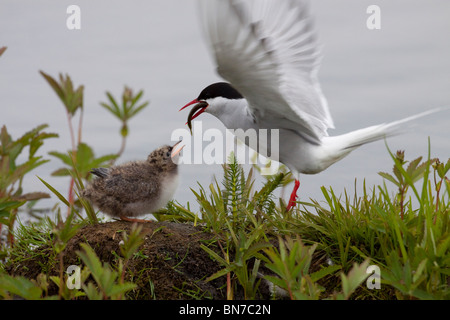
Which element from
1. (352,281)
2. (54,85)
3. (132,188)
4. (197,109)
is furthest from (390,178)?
(54,85)

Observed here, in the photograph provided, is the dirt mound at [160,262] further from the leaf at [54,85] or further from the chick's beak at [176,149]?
the leaf at [54,85]

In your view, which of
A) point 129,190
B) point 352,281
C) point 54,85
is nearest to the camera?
point 352,281

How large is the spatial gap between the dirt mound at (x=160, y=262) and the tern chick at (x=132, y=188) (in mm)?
144

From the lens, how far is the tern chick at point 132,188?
4227 mm

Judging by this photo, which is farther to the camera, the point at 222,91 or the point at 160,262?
the point at 222,91

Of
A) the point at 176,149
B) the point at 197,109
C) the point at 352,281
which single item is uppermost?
the point at 197,109

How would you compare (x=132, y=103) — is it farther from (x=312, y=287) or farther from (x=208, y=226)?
(x=312, y=287)

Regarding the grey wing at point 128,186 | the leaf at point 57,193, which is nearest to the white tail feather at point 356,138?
the grey wing at point 128,186

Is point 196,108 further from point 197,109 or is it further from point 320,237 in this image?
point 320,237

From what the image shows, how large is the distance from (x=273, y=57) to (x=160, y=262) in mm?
1644

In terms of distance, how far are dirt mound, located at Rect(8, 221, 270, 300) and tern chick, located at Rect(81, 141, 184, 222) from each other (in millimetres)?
144

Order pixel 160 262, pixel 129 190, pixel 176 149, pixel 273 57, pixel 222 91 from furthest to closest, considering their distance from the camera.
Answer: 1. pixel 222 91
2. pixel 176 149
3. pixel 129 190
4. pixel 160 262
5. pixel 273 57

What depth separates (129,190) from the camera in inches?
166
